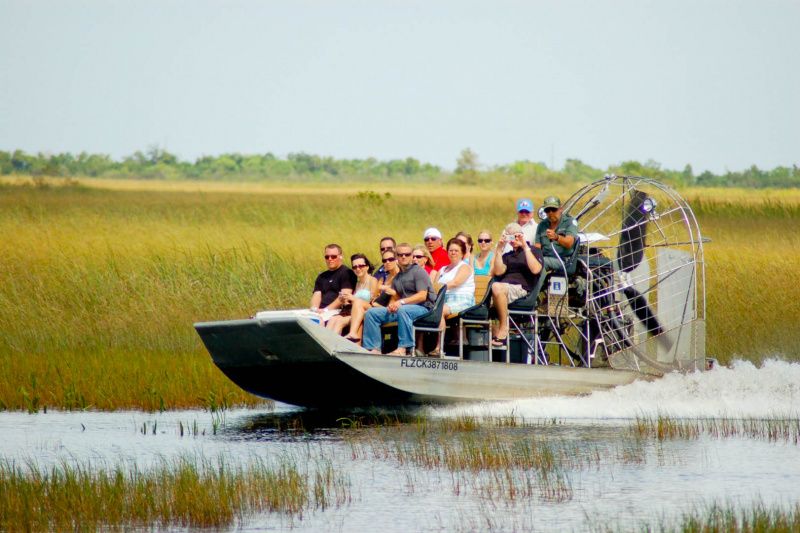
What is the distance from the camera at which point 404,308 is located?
644 inches

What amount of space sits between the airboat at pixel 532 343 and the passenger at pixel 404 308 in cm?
21

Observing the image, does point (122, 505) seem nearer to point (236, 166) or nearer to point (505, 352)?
point (505, 352)

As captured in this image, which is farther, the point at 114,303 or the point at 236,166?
the point at 236,166

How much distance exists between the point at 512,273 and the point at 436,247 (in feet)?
3.45

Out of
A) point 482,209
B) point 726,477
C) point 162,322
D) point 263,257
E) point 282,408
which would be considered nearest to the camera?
point 726,477

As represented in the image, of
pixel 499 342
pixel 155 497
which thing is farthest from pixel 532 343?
pixel 155 497

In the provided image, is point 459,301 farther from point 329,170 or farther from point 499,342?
point 329,170

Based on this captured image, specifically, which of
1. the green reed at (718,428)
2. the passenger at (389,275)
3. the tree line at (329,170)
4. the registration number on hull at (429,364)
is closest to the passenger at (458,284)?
the registration number on hull at (429,364)

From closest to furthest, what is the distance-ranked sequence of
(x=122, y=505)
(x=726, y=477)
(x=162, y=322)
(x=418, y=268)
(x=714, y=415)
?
(x=122, y=505) → (x=726, y=477) → (x=418, y=268) → (x=714, y=415) → (x=162, y=322)

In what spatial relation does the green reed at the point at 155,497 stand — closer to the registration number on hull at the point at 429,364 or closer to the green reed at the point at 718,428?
the registration number on hull at the point at 429,364

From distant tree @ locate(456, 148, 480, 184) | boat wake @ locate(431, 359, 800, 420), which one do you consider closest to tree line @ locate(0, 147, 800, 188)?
distant tree @ locate(456, 148, 480, 184)

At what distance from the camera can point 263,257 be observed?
27.1m

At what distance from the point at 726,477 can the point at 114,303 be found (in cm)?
1379

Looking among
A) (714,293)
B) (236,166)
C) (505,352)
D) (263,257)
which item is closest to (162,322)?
(263,257)
